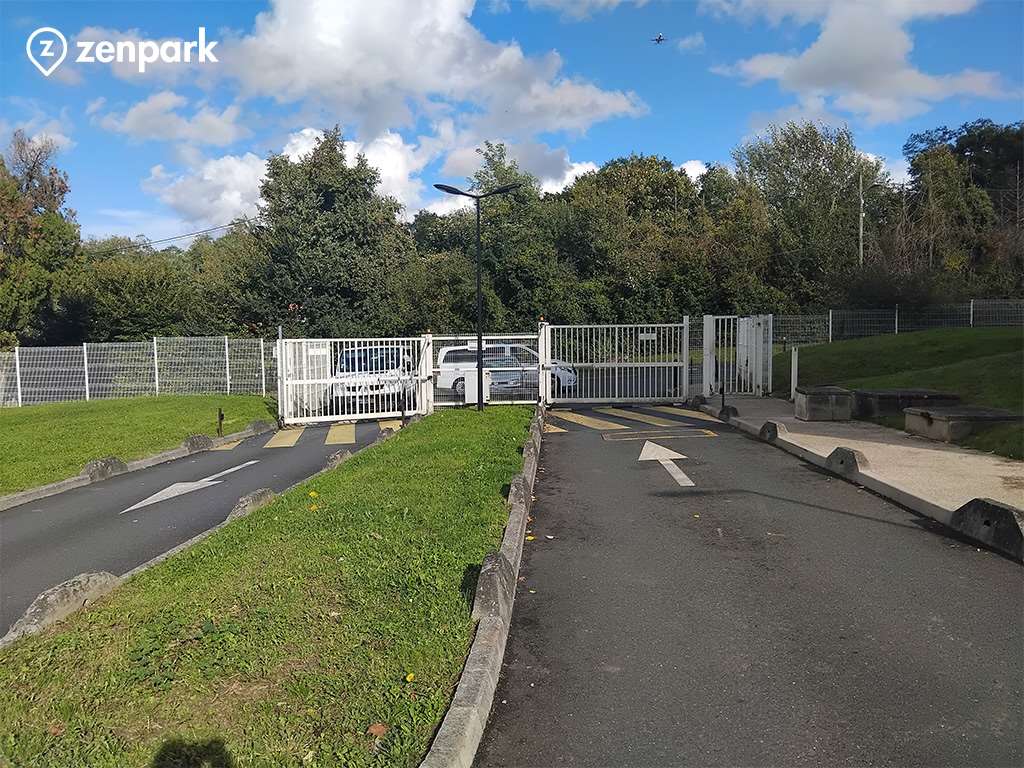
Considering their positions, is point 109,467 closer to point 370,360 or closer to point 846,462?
point 370,360

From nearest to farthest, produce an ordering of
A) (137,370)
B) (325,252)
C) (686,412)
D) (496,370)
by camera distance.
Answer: (686,412) → (496,370) → (137,370) → (325,252)

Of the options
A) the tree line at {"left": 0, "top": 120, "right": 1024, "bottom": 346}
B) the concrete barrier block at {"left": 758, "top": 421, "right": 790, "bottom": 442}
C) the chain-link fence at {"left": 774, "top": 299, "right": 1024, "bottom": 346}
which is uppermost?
the tree line at {"left": 0, "top": 120, "right": 1024, "bottom": 346}

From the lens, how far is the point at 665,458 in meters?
11.1

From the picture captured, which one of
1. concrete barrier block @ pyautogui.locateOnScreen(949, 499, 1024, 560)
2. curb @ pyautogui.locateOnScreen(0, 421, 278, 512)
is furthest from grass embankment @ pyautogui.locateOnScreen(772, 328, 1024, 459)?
curb @ pyautogui.locateOnScreen(0, 421, 278, 512)

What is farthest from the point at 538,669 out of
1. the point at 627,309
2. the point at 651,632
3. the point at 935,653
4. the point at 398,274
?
the point at 398,274

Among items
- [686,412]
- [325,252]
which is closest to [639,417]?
[686,412]

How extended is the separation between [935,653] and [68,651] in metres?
5.06

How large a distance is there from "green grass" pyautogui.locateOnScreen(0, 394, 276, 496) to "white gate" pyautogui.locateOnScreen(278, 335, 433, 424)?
1488 mm

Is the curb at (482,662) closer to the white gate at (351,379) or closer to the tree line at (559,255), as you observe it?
the white gate at (351,379)

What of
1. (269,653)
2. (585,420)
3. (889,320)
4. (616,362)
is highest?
(889,320)

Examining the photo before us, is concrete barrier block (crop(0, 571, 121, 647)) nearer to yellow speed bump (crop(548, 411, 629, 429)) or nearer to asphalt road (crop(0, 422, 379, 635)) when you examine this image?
asphalt road (crop(0, 422, 379, 635))

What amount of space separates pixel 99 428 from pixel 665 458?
40.3 ft

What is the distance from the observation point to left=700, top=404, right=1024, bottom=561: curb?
19.9ft

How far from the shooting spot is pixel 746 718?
147 inches
